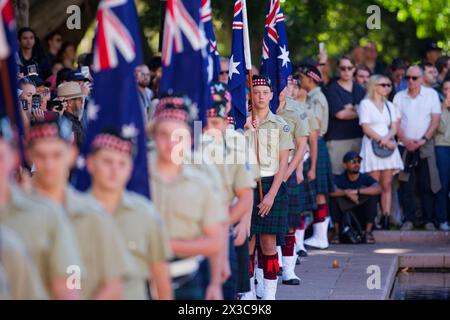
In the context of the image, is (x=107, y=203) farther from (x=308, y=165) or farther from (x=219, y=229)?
(x=308, y=165)

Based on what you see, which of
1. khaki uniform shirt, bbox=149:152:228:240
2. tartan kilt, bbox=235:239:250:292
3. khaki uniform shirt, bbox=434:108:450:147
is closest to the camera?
khaki uniform shirt, bbox=149:152:228:240

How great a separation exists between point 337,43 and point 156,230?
74.2ft

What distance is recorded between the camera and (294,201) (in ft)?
43.9

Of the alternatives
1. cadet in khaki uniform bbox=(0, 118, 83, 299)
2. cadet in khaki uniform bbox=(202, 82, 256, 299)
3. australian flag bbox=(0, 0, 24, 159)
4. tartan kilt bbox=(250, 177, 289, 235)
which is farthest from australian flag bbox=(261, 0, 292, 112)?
cadet in khaki uniform bbox=(0, 118, 83, 299)

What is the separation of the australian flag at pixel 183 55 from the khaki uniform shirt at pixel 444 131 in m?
8.82

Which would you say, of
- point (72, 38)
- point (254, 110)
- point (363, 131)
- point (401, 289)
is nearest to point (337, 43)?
point (72, 38)

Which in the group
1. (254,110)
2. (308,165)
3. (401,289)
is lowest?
(401,289)

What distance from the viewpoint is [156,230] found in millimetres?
6902

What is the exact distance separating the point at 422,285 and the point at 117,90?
750 centimetres

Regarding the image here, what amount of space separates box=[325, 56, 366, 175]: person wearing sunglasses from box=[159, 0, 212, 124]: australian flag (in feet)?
27.0

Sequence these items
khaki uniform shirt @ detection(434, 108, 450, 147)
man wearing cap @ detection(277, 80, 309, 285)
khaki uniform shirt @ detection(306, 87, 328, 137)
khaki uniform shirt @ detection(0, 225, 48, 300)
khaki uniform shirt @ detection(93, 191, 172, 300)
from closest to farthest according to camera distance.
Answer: khaki uniform shirt @ detection(0, 225, 48, 300), khaki uniform shirt @ detection(93, 191, 172, 300), man wearing cap @ detection(277, 80, 309, 285), khaki uniform shirt @ detection(306, 87, 328, 137), khaki uniform shirt @ detection(434, 108, 450, 147)

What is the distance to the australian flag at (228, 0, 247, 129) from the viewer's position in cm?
1220

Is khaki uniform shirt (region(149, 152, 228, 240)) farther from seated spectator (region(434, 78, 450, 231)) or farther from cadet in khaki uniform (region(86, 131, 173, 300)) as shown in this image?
seated spectator (region(434, 78, 450, 231))
